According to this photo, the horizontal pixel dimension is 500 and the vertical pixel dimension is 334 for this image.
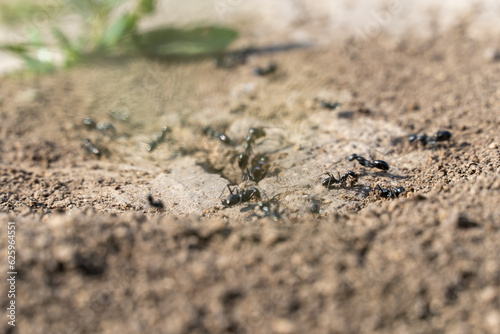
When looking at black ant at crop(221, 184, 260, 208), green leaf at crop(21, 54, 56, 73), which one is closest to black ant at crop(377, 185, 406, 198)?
black ant at crop(221, 184, 260, 208)

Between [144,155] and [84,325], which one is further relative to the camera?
[144,155]

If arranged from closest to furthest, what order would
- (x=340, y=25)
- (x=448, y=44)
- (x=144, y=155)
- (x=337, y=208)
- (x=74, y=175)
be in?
(x=337, y=208), (x=74, y=175), (x=144, y=155), (x=448, y=44), (x=340, y=25)

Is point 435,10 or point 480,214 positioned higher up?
point 435,10

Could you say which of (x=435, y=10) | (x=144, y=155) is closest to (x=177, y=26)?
(x=144, y=155)

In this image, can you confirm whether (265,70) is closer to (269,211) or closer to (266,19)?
(266,19)

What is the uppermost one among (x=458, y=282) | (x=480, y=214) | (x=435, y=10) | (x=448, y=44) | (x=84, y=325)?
(x=435, y=10)

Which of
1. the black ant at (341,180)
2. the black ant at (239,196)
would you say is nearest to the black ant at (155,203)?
the black ant at (239,196)

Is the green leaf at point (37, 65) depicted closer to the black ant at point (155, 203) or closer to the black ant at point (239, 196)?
the black ant at point (155, 203)

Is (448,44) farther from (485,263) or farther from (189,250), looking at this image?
(189,250)
